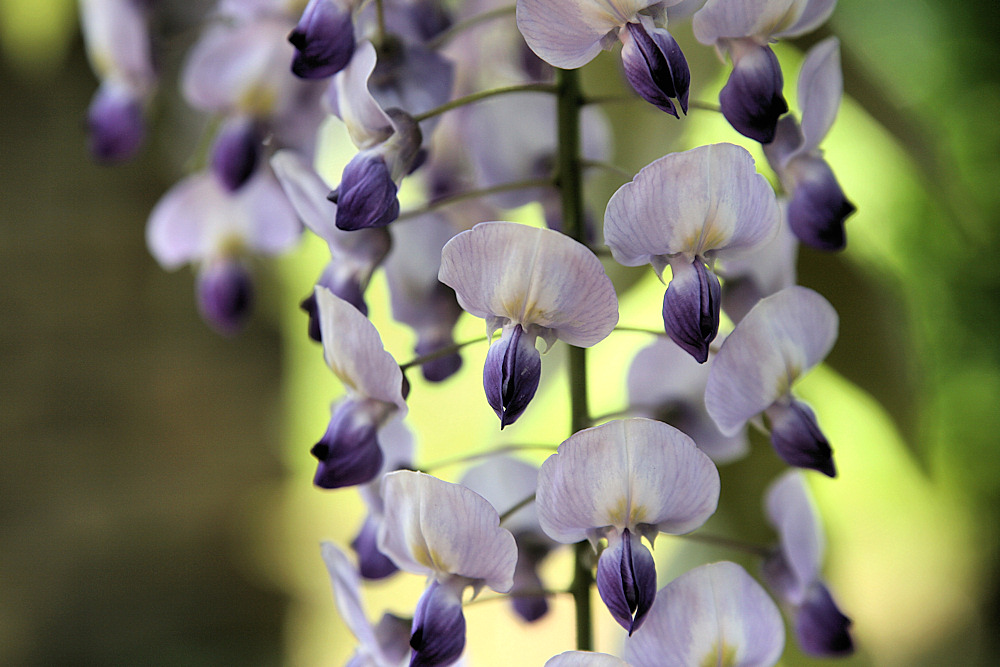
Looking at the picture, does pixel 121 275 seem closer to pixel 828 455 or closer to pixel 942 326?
pixel 942 326

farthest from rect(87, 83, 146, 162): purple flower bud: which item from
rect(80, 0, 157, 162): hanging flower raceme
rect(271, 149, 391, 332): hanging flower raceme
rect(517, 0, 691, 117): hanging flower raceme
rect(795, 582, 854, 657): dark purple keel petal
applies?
rect(795, 582, 854, 657): dark purple keel petal

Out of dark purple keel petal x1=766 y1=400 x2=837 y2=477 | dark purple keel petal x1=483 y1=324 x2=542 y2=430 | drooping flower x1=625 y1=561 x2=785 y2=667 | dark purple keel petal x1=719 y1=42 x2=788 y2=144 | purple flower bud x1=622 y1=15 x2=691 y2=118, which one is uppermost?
purple flower bud x1=622 y1=15 x2=691 y2=118

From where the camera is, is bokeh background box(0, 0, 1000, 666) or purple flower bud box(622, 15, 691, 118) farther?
bokeh background box(0, 0, 1000, 666)

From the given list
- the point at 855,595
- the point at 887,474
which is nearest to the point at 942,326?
the point at 887,474

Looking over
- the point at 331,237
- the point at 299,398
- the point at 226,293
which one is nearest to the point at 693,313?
the point at 331,237

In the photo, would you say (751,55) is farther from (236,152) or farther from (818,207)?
(236,152)

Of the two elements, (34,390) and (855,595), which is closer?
(855,595)

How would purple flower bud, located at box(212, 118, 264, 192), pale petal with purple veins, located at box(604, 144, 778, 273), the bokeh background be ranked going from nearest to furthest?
pale petal with purple veins, located at box(604, 144, 778, 273) → purple flower bud, located at box(212, 118, 264, 192) → the bokeh background

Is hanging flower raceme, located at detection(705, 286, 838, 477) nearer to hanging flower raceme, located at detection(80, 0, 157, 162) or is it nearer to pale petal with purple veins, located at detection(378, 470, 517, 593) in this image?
pale petal with purple veins, located at detection(378, 470, 517, 593)
